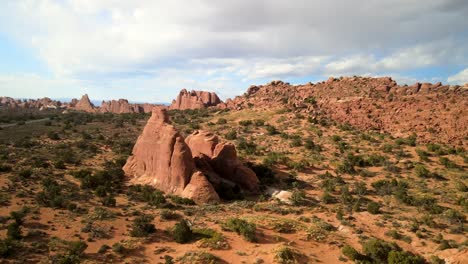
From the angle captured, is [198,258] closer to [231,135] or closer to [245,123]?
[231,135]

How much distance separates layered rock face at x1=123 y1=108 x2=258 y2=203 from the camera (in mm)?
32344

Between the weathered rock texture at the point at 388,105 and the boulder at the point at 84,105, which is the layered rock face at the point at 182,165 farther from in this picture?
A: the boulder at the point at 84,105

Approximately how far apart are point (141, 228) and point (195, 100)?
87703 mm

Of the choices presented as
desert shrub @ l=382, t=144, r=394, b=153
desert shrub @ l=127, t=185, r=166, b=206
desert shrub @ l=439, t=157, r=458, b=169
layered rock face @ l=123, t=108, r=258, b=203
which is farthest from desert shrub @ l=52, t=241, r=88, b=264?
desert shrub @ l=439, t=157, r=458, b=169

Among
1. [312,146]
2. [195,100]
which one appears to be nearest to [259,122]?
[312,146]

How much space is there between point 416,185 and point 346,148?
1285 cm

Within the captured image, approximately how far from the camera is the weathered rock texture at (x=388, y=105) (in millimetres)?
52969

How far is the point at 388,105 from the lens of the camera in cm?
6100

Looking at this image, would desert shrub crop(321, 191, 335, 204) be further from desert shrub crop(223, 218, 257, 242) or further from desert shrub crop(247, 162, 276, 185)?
desert shrub crop(223, 218, 257, 242)

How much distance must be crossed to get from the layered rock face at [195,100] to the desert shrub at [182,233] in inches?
3200

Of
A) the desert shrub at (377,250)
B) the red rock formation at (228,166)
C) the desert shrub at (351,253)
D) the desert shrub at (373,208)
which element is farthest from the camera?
the red rock formation at (228,166)

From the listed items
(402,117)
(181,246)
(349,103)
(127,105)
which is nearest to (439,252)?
(181,246)

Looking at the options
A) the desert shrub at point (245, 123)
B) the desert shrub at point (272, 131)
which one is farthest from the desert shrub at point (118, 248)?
the desert shrub at point (245, 123)

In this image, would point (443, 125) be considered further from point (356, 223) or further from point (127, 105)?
point (127, 105)
